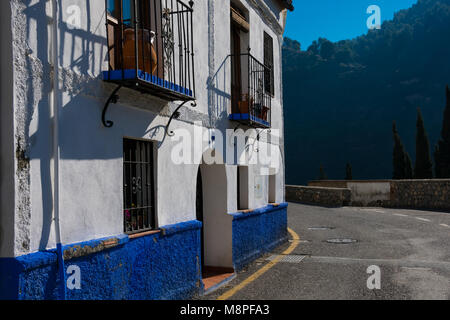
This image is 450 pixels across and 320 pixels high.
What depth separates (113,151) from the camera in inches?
202

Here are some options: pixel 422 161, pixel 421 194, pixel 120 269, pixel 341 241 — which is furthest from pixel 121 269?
pixel 422 161

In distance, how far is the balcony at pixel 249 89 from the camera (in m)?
9.70

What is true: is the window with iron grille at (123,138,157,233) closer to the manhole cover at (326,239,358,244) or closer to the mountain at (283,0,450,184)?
the manhole cover at (326,239,358,244)

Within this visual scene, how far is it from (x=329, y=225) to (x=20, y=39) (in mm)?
13662

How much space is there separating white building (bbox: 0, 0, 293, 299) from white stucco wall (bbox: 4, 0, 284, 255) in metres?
0.01

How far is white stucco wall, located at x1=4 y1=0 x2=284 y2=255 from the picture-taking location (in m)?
3.81

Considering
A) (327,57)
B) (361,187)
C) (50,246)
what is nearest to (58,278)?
(50,246)

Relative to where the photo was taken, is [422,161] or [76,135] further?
[422,161]

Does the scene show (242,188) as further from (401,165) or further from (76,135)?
(401,165)

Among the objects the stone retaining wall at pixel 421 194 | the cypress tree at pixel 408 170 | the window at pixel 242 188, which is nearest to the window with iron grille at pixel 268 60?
the window at pixel 242 188

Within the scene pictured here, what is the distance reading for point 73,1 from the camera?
4.53 metres

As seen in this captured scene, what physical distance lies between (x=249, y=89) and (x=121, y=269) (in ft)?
19.9

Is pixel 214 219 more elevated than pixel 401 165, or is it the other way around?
pixel 401 165

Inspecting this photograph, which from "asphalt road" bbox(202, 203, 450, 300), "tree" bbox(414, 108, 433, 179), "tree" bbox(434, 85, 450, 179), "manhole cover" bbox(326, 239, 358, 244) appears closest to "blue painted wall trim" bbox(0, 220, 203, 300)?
"asphalt road" bbox(202, 203, 450, 300)
